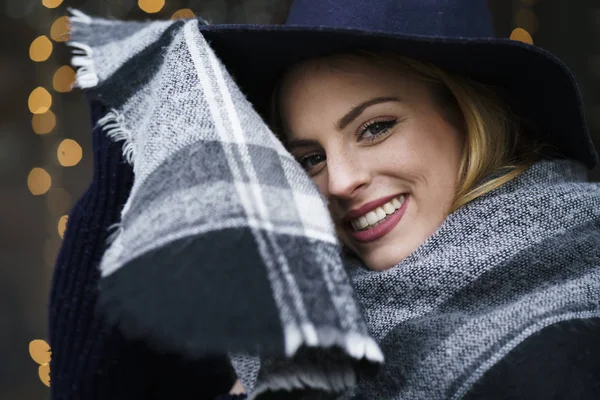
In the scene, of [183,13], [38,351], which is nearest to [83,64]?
[183,13]

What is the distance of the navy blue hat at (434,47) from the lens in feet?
3.35

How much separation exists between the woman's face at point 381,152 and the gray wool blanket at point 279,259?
7cm

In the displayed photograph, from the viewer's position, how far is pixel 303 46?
112cm

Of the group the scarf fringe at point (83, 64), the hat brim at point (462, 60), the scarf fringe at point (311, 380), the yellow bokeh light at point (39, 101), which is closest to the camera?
the scarf fringe at point (311, 380)

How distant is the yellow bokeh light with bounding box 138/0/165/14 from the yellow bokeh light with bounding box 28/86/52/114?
0.54m

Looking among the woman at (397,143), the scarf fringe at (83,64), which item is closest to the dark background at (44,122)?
the scarf fringe at (83,64)

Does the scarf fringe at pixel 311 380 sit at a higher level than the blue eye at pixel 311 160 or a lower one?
lower

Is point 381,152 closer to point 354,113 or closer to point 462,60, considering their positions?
point 354,113

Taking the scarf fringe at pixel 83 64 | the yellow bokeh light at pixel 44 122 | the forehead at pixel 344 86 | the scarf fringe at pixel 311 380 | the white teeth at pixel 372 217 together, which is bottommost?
the yellow bokeh light at pixel 44 122

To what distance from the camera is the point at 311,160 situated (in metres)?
1.28

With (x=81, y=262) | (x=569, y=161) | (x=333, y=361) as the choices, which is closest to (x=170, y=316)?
(x=333, y=361)

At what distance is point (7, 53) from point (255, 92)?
1618mm

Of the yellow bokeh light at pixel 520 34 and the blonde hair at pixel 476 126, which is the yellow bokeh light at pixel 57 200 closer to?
the blonde hair at pixel 476 126

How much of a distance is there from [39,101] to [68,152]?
0.24 m
